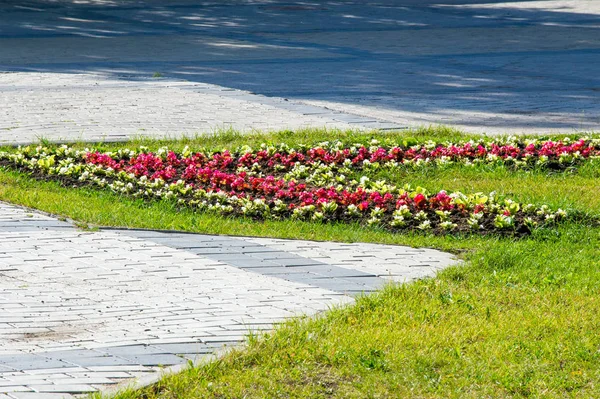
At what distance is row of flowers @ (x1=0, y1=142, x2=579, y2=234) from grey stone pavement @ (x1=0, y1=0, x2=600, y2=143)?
169 cm

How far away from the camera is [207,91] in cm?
1461

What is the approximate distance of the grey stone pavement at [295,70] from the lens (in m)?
12.6

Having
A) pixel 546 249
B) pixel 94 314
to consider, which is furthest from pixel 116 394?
pixel 546 249

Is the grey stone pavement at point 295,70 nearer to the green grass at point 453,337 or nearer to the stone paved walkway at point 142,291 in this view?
the stone paved walkway at point 142,291

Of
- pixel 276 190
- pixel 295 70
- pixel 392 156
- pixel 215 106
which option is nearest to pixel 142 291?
pixel 276 190

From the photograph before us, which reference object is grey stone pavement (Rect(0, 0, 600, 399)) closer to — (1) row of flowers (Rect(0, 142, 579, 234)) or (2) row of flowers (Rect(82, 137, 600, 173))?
(1) row of flowers (Rect(0, 142, 579, 234))

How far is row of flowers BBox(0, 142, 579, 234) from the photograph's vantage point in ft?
25.2

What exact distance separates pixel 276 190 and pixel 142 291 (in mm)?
3049

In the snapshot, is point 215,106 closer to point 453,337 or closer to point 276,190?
point 276,190

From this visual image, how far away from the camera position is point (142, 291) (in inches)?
228

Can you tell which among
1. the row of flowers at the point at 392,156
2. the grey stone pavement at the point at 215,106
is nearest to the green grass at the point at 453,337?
the grey stone pavement at the point at 215,106

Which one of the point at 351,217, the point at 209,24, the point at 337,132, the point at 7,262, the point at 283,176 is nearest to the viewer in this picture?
the point at 7,262

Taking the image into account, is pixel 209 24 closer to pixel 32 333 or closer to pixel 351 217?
pixel 351 217

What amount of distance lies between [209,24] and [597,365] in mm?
21685
